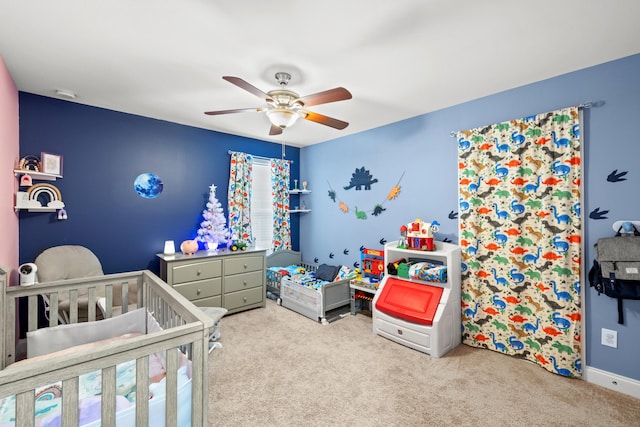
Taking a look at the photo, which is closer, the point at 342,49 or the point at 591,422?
the point at 591,422

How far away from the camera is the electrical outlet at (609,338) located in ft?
7.00

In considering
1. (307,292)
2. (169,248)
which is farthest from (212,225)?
(307,292)

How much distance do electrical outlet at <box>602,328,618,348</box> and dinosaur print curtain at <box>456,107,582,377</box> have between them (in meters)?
0.15

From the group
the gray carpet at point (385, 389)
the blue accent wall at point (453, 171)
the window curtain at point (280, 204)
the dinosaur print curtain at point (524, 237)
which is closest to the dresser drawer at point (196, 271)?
the gray carpet at point (385, 389)

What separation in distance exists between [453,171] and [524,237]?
3.00ft

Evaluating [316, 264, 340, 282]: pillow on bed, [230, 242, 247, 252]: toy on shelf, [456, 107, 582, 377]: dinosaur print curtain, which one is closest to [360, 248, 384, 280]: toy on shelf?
[316, 264, 340, 282]: pillow on bed

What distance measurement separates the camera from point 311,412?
1.89 m

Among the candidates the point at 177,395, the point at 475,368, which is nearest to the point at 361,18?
the point at 177,395

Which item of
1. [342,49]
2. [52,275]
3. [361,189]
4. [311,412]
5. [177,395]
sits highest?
[342,49]

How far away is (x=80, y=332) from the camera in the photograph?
1.73 meters

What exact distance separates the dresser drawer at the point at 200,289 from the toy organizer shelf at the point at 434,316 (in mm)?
1926

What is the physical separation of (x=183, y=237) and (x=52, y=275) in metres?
1.33

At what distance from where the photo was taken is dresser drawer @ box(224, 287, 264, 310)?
3605mm

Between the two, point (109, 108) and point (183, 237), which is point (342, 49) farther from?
point (183, 237)
